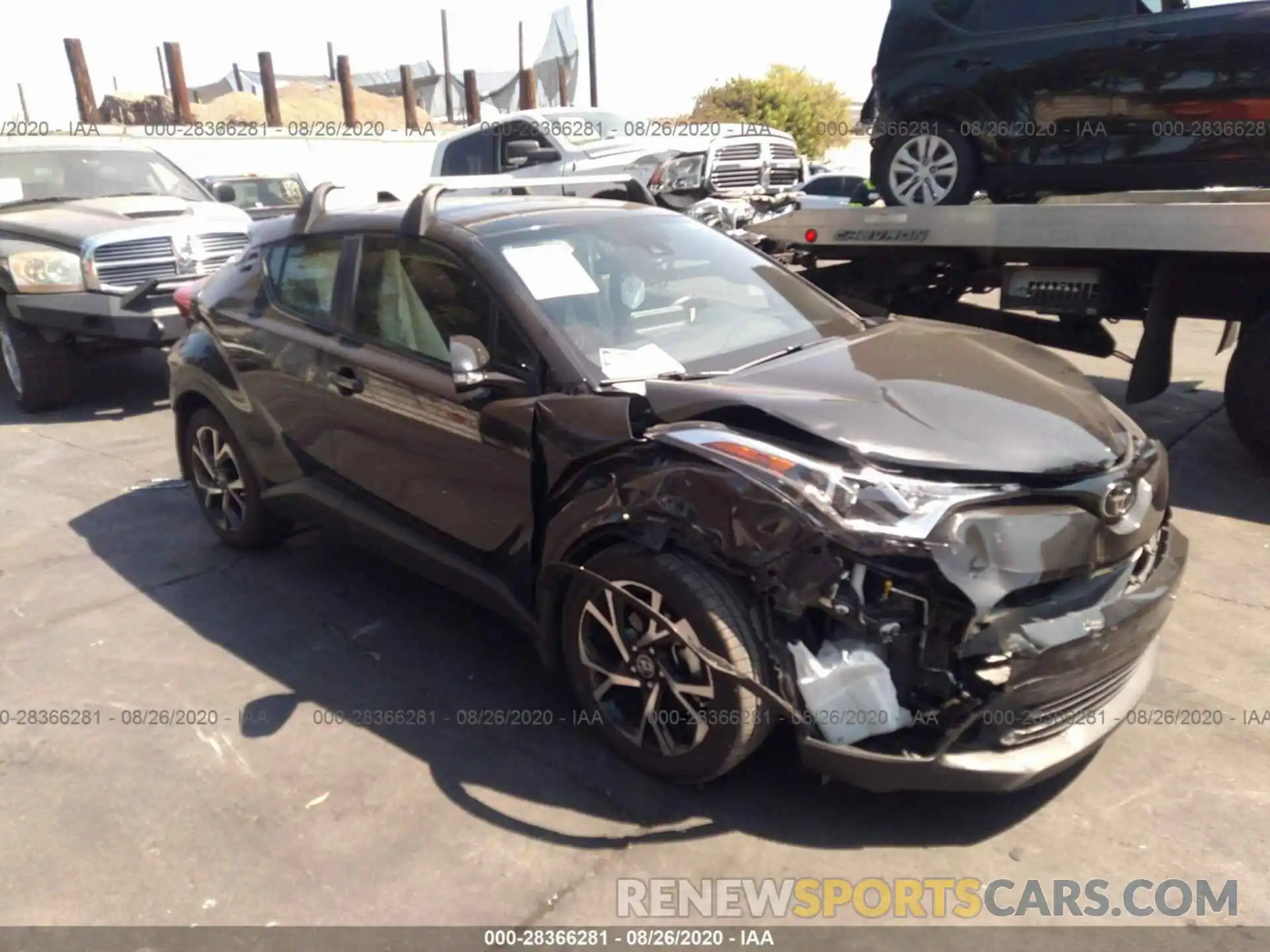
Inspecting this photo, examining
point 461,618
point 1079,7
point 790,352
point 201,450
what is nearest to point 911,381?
point 790,352

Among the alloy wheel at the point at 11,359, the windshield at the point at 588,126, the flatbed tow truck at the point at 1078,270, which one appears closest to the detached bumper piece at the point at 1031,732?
the flatbed tow truck at the point at 1078,270

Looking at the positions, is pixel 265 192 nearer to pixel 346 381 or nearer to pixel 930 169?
pixel 930 169

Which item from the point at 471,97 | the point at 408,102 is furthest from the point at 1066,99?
the point at 408,102

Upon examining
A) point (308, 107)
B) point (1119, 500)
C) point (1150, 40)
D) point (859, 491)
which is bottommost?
point (1119, 500)

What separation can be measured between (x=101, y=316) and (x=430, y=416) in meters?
5.06

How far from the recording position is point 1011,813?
2916mm

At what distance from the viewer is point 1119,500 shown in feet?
9.14

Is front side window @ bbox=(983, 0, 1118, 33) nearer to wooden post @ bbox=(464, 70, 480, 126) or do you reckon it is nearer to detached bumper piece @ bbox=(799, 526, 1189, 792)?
detached bumper piece @ bbox=(799, 526, 1189, 792)

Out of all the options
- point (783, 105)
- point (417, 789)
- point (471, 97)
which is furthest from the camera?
point (783, 105)

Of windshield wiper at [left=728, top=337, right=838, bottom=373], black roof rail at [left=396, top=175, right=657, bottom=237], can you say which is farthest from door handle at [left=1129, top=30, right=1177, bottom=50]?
windshield wiper at [left=728, top=337, right=838, bottom=373]

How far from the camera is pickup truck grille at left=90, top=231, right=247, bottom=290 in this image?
Result: 7.40 metres

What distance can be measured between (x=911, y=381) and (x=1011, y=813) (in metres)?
1.32

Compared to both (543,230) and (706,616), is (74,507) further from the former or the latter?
(706,616)

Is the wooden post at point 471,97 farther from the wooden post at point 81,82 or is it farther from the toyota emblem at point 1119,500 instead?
the toyota emblem at point 1119,500
